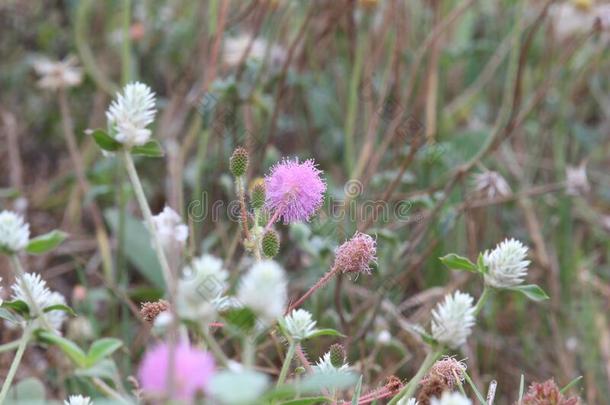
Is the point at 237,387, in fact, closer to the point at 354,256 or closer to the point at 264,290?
the point at 264,290

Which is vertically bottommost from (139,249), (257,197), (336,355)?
(336,355)

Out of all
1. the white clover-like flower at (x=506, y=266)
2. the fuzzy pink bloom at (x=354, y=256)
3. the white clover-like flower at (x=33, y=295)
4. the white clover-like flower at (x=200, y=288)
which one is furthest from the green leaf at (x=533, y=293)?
the white clover-like flower at (x=33, y=295)

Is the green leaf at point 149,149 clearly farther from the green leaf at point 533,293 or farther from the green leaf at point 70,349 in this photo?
the green leaf at point 533,293

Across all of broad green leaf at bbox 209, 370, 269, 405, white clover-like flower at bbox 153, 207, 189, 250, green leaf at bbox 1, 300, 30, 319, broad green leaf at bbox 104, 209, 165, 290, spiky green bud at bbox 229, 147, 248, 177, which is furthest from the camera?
broad green leaf at bbox 104, 209, 165, 290

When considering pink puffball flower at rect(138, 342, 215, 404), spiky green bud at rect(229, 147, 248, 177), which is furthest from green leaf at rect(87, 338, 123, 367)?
spiky green bud at rect(229, 147, 248, 177)

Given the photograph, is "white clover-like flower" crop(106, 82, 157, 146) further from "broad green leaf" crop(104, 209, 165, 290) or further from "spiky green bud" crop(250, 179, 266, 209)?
"broad green leaf" crop(104, 209, 165, 290)

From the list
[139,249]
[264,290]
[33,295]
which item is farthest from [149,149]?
[139,249]
